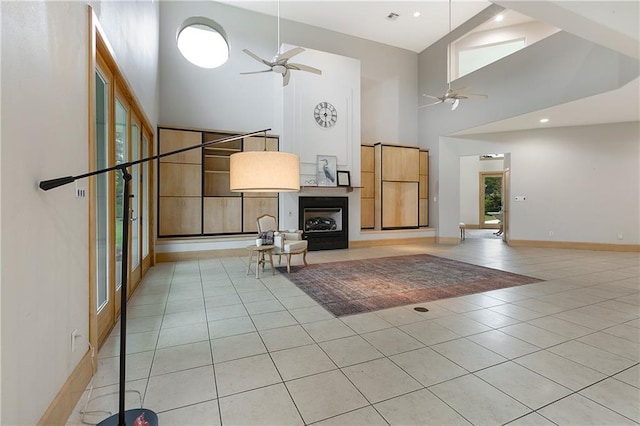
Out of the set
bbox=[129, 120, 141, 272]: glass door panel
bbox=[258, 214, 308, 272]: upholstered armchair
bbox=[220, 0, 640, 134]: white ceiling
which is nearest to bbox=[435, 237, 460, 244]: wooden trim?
bbox=[220, 0, 640, 134]: white ceiling

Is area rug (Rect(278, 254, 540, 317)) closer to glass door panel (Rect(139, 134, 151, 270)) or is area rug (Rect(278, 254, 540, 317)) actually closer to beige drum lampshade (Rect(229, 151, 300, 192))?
beige drum lampshade (Rect(229, 151, 300, 192))

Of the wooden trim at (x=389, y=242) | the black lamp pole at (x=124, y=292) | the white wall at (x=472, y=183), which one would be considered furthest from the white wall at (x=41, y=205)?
the white wall at (x=472, y=183)

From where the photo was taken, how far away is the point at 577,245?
7.62 meters

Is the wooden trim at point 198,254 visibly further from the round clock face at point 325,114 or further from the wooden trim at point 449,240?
the wooden trim at point 449,240

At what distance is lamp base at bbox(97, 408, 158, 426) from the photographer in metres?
1.55

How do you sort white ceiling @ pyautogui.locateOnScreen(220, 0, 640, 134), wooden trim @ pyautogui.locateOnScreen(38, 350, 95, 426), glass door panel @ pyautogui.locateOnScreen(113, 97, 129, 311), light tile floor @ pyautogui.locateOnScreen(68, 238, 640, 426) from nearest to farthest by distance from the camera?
wooden trim @ pyautogui.locateOnScreen(38, 350, 95, 426), light tile floor @ pyautogui.locateOnScreen(68, 238, 640, 426), glass door panel @ pyautogui.locateOnScreen(113, 97, 129, 311), white ceiling @ pyautogui.locateOnScreen(220, 0, 640, 134)

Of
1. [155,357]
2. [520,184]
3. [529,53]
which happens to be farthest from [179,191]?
[520,184]

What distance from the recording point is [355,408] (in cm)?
172

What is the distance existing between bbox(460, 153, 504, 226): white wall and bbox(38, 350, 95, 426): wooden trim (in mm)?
13289

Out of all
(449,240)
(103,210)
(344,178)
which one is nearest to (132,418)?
(103,210)

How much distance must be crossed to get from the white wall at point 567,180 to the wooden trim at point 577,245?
87 millimetres

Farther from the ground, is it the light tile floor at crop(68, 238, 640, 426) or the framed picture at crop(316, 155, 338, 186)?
the framed picture at crop(316, 155, 338, 186)

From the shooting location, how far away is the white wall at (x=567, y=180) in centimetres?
714

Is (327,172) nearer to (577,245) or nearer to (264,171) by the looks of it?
(264,171)
